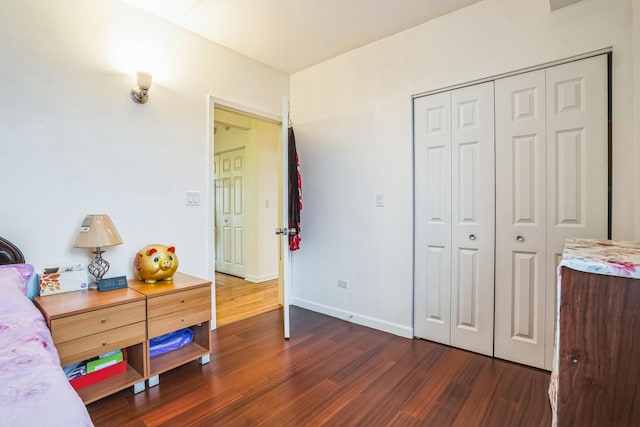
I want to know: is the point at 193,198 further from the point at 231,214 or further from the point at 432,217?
the point at 231,214

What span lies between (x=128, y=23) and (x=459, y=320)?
10.9 feet

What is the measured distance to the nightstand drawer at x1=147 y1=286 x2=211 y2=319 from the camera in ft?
6.26

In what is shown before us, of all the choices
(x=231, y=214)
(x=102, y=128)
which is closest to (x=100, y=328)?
(x=102, y=128)

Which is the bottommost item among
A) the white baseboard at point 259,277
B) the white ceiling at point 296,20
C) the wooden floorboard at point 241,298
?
the wooden floorboard at point 241,298

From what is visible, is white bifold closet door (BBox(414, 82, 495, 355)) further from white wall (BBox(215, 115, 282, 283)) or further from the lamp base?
white wall (BBox(215, 115, 282, 283))

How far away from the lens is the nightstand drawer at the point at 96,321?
5.14ft

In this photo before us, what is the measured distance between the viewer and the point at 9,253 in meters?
1.77

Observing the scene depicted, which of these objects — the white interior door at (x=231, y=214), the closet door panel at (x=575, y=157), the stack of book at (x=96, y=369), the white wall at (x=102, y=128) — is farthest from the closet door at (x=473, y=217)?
the white interior door at (x=231, y=214)

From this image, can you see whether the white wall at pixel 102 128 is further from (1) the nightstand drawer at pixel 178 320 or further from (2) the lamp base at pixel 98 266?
(1) the nightstand drawer at pixel 178 320

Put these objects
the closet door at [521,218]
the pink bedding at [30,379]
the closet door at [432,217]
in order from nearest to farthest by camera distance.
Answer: the pink bedding at [30,379]
the closet door at [521,218]
the closet door at [432,217]

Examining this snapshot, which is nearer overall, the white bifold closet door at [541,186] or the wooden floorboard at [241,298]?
the white bifold closet door at [541,186]

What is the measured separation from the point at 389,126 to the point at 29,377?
2581 mm

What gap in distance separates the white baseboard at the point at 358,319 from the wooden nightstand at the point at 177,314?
131 cm

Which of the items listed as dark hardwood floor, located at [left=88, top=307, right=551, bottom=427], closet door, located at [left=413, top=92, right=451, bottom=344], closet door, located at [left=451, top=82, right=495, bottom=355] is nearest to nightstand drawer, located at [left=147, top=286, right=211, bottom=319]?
dark hardwood floor, located at [left=88, top=307, right=551, bottom=427]
